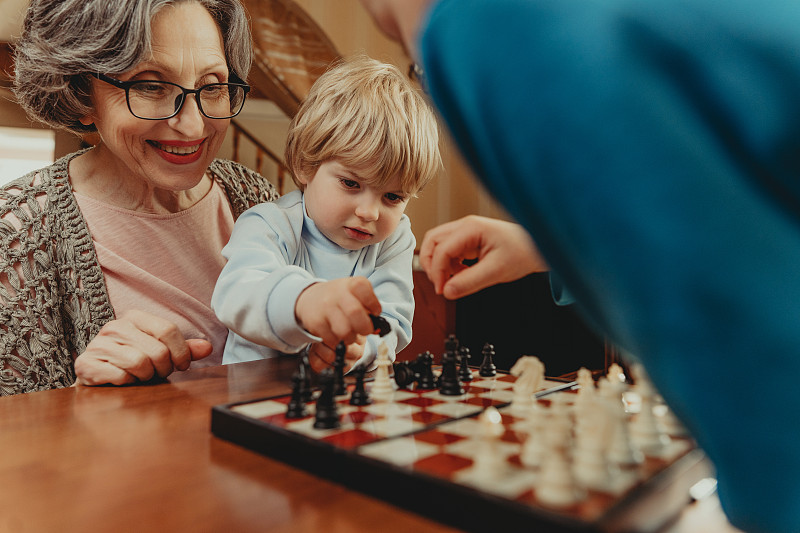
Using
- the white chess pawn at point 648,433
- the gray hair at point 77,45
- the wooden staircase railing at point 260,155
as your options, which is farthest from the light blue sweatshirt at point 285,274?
the wooden staircase railing at point 260,155

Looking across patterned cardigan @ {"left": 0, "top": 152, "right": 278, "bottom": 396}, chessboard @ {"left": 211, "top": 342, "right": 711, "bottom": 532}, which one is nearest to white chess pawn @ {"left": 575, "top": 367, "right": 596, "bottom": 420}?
chessboard @ {"left": 211, "top": 342, "right": 711, "bottom": 532}

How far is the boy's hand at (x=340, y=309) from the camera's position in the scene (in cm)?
91

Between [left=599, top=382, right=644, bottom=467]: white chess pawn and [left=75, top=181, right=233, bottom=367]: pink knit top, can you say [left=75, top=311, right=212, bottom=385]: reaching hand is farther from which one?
[left=599, top=382, right=644, bottom=467]: white chess pawn

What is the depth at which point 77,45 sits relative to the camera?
138 cm

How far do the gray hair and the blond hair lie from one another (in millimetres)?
378

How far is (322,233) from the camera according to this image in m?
1.46

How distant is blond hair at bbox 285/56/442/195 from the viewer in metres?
1.31

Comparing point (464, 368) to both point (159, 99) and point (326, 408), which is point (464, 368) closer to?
point (326, 408)

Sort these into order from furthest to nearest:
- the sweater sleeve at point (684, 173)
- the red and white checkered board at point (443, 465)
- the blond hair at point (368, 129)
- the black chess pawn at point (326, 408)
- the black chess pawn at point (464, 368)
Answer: the blond hair at point (368, 129) < the black chess pawn at point (464, 368) < the black chess pawn at point (326, 408) < the red and white checkered board at point (443, 465) < the sweater sleeve at point (684, 173)

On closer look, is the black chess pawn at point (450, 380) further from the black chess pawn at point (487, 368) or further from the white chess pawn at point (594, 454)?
the white chess pawn at point (594, 454)

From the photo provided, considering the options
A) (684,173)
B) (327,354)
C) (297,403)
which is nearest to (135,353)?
(327,354)

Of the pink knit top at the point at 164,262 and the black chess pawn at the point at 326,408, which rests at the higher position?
the pink knit top at the point at 164,262

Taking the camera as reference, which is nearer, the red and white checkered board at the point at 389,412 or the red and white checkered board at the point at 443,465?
the red and white checkered board at the point at 443,465

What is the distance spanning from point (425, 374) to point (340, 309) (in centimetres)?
19
